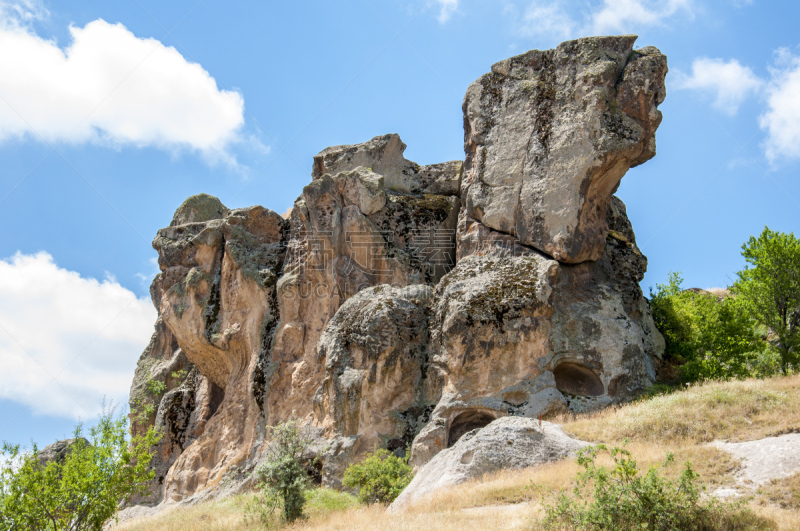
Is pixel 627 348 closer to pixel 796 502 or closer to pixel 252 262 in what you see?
pixel 796 502

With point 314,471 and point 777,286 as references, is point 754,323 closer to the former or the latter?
point 777,286

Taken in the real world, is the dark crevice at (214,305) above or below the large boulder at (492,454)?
above

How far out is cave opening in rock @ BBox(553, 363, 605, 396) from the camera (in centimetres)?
2142

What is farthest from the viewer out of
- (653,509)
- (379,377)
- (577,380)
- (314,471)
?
(577,380)

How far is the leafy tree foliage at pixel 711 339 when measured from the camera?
74.3 ft

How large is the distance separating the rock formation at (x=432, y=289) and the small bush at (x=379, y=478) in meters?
0.99

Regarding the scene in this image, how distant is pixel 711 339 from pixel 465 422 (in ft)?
30.2

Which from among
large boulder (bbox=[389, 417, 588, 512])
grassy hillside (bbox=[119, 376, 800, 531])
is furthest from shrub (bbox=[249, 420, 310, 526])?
large boulder (bbox=[389, 417, 588, 512])

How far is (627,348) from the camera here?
21.3 meters

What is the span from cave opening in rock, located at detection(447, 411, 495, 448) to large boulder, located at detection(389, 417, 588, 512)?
138 inches

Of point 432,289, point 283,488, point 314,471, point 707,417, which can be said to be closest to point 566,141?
point 432,289

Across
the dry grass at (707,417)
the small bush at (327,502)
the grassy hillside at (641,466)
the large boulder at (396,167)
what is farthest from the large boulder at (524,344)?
the large boulder at (396,167)

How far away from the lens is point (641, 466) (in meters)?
13.6

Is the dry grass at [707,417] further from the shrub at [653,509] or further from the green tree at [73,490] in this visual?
the green tree at [73,490]
